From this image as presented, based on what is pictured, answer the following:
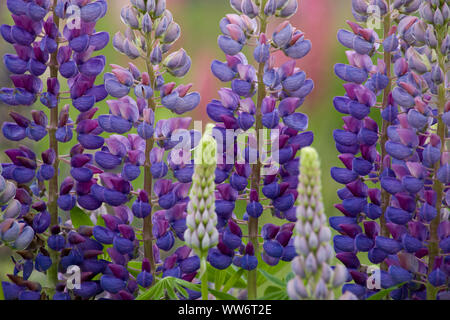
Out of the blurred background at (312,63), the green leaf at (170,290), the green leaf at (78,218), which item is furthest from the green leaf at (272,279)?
the blurred background at (312,63)

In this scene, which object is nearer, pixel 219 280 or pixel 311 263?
pixel 311 263

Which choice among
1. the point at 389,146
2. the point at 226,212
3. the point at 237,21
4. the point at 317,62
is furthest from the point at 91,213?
the point at 317,62

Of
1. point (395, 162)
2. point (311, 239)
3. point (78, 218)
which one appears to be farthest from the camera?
point (78, 218)

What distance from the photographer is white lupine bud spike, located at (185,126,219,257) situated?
0.74 meters

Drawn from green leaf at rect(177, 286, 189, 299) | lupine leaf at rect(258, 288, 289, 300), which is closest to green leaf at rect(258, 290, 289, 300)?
lupine leaf at rect(258, 288, 289, 300)

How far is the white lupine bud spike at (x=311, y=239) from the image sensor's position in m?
0.66

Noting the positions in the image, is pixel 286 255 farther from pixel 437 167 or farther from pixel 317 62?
pixel 317 62

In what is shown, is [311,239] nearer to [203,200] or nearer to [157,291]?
[203,200]

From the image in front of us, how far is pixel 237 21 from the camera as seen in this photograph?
1010 mm

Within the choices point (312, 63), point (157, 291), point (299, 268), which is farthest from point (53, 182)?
point (312, 63)

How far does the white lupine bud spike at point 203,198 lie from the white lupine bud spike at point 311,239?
0.35ft

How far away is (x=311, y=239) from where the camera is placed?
691mm

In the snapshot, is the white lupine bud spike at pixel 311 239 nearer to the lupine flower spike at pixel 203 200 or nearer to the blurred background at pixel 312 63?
the lupine flower spike at pixel 203 200

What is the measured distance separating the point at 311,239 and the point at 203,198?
0.14 metres
